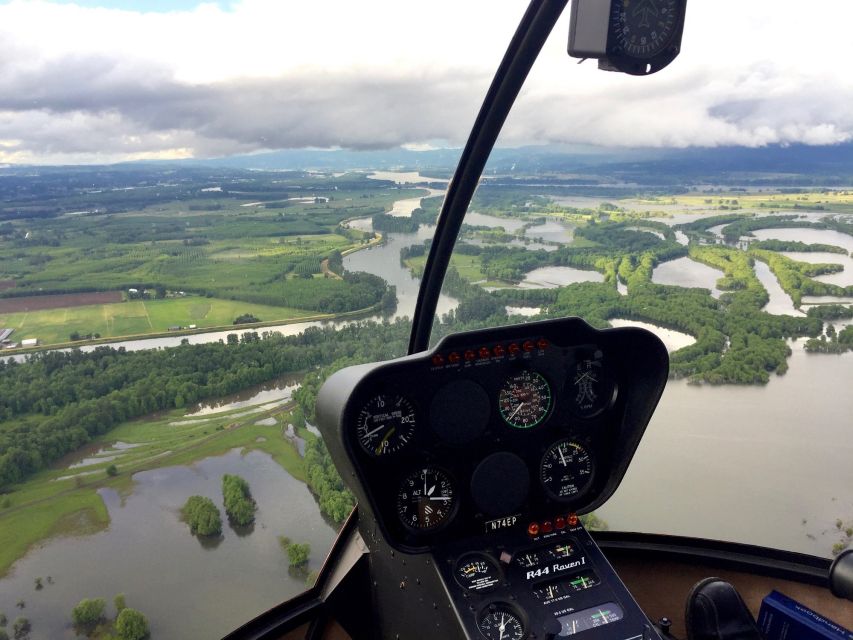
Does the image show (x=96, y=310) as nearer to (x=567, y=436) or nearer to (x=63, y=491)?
(x=63, y=491)

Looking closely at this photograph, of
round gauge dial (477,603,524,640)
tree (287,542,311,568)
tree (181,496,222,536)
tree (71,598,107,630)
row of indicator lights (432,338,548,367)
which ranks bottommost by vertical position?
tree (71,598,107,630)

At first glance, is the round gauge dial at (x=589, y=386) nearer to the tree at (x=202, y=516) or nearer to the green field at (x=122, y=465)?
the green field at (x=122, y=465)

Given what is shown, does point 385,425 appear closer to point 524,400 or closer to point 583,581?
point 524,400

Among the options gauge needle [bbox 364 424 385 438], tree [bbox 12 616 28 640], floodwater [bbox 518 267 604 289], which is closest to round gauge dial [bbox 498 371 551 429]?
gauge needle [bbox 364 424 385 438]

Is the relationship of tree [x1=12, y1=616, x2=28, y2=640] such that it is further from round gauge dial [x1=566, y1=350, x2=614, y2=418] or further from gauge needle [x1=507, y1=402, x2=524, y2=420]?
round gauge dial [x1=566, y1=350, x2=614, y2=418]

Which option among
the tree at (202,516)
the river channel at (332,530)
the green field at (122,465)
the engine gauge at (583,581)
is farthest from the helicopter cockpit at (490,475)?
the green field at (122,465)
